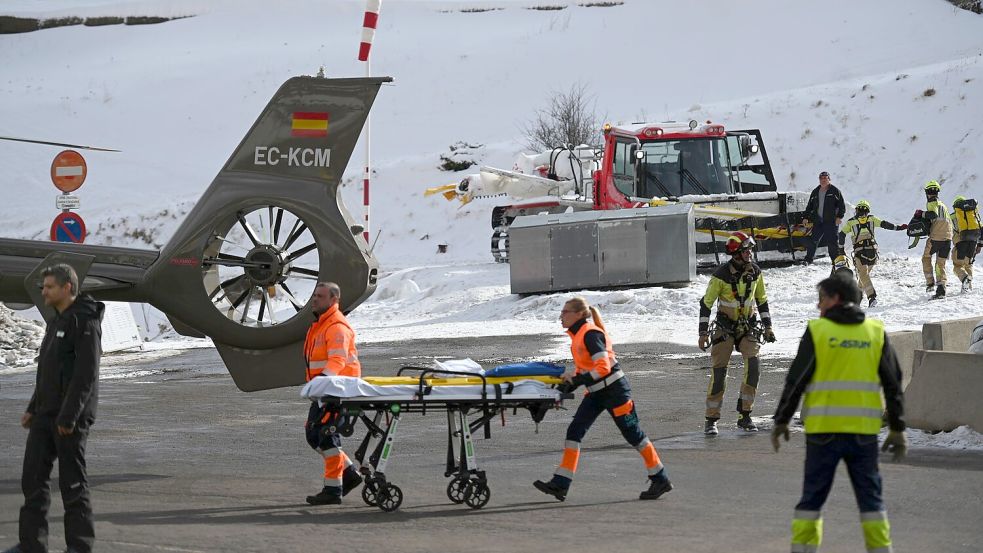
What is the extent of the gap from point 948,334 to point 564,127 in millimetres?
33726

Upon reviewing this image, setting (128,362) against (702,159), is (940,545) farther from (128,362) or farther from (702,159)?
(702,159)

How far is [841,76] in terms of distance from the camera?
53.2m

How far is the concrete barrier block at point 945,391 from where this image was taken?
1193 cm

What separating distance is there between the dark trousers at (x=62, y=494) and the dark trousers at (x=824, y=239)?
65.2 feet

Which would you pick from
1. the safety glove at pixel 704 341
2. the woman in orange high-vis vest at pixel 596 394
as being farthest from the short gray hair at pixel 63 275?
the safety glove at pixel 704 341

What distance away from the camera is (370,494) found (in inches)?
379

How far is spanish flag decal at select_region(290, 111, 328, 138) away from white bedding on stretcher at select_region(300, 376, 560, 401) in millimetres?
3710

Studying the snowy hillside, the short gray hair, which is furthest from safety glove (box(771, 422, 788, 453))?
the snowy hillside

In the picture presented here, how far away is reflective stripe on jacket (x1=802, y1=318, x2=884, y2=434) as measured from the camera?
23.3 ft

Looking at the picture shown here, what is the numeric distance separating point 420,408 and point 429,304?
19.9 meters

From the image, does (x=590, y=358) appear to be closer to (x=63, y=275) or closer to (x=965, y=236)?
(x=63, y=275)

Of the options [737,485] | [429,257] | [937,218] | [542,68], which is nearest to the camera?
[737,485]

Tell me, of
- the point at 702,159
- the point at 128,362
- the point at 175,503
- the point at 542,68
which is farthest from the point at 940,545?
the point at 542,68

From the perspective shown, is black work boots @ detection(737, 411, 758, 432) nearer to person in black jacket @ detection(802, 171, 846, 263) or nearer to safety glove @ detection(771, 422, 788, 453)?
safety glove @ detection(771, 422, 788, 453)
